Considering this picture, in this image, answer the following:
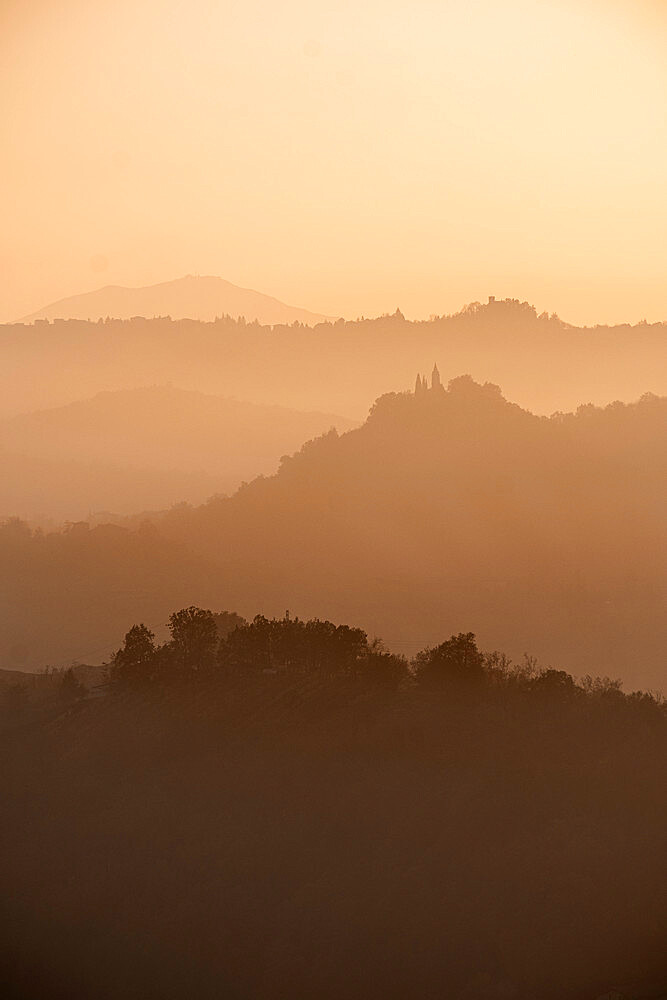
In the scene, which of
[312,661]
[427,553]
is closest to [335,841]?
[312,661]

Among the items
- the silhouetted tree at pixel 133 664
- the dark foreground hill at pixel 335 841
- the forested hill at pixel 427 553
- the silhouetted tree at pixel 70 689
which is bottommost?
the dark foreground hill at pixel 335 841

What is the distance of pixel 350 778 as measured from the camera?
9294cm

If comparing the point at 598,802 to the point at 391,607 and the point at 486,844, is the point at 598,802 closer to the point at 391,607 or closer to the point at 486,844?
the point at 486,844

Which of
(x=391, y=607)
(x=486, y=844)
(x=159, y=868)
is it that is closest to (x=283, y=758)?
(x=159, y=868)

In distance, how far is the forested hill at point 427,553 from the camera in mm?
174750

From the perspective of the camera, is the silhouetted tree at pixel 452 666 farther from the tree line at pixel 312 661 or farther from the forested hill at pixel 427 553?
the forested hill at pixel 427 553

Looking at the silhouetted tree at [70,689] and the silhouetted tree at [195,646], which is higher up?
the silhouetted tree at [195,646]

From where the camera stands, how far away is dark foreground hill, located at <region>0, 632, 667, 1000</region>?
7406 centimetres

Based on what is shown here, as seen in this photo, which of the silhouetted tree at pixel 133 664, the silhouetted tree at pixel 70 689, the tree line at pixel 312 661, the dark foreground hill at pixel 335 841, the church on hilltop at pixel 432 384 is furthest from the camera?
the church on hilltop at pixel 432 384

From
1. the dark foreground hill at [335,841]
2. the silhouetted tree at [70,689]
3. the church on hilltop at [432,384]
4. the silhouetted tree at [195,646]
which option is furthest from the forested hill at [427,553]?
the dark foreground hill at [335,841]

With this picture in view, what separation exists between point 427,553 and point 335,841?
329 ft

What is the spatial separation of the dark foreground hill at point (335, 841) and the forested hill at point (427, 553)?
6868 cm

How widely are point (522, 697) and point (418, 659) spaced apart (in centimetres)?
1255

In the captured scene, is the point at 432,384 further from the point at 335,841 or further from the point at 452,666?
the point at 335,841
